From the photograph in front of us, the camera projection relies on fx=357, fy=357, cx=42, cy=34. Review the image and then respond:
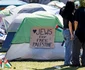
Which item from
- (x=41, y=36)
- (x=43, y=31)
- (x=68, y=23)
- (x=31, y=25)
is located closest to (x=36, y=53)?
(x=41, y=36)

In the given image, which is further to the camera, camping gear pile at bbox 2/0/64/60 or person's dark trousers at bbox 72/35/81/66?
camping gear pile at bbox 2/0/64/60

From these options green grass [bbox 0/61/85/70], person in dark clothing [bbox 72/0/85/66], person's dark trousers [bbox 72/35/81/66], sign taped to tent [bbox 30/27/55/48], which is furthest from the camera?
sign taped to tent [bbox 30/27/55/48]

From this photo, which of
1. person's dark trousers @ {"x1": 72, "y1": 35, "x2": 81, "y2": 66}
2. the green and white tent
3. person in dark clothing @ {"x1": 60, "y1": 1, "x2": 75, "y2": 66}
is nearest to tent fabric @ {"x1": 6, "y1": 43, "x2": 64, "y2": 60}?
the green and white tent

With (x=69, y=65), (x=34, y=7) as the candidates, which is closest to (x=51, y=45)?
(x=69, y=65)

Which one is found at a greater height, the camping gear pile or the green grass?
the camping gear pile

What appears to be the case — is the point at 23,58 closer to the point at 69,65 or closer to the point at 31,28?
the point at 31,28

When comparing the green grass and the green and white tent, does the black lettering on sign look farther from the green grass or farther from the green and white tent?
the green grass

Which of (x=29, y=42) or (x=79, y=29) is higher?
(x=79, y=29)

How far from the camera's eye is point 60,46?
1045cm

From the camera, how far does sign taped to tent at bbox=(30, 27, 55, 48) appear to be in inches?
416

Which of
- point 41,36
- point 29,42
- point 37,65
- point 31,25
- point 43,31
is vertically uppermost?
point 31,25

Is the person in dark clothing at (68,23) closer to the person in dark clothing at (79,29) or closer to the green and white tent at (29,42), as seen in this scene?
the person in dark clothing at (79,29)

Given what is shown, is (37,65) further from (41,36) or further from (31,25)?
(31,25)

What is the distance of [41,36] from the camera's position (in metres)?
10.6
